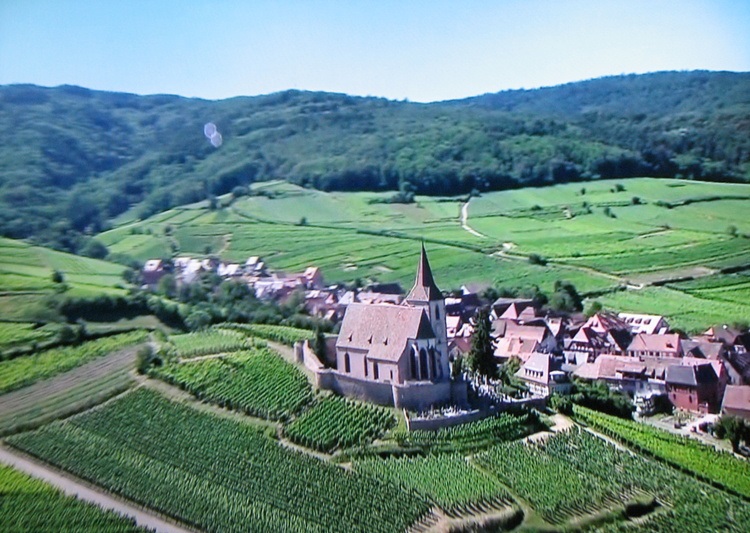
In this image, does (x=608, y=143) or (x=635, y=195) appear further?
(x=608, y=143)

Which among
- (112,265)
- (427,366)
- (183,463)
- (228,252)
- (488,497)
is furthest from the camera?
(228,252)

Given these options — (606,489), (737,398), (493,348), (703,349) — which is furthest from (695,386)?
(606,489)

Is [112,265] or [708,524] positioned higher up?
[112,265]

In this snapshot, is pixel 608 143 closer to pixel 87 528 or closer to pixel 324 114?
pixel 324 114

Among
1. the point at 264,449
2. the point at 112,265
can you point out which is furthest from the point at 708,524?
the point at 112,265

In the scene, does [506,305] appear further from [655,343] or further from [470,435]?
[470,435]

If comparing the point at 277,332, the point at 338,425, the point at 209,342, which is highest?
the point at 209,342

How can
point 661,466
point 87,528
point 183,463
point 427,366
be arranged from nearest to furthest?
point 87,528 → point 183,463 → point 661,466 → point 427,366

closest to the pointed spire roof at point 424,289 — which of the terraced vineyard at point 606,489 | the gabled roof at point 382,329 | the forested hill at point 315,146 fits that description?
the gabled roof at point 382,329
